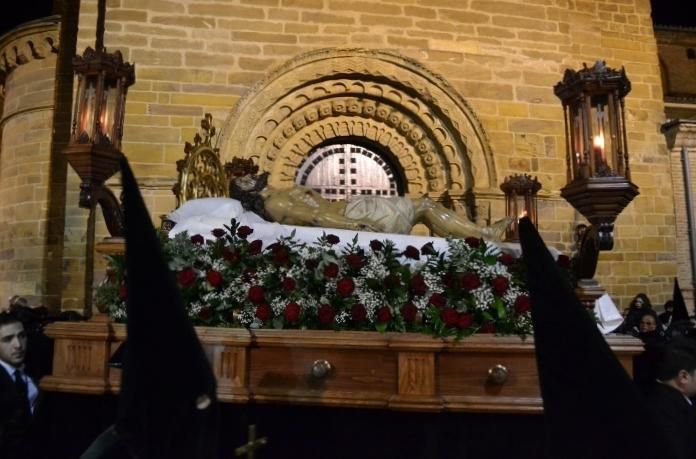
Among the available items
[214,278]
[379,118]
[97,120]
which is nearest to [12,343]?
[214,278]

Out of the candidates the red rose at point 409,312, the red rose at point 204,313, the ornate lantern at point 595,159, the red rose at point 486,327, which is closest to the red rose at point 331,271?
the red rose at point 409,312

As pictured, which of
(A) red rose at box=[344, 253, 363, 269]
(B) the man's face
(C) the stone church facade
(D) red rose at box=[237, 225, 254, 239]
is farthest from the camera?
(C) the stone church facade

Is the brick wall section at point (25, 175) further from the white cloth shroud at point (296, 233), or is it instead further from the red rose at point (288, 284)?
the red rose at point (288, 284)

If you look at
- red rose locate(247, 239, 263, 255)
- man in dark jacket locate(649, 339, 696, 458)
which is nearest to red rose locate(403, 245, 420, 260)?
red rose locate(247, 239, 263, 255)

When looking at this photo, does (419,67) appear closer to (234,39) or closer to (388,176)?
(388,176)

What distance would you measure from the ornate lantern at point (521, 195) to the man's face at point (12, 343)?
5866 millimetres

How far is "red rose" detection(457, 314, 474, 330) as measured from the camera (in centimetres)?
296

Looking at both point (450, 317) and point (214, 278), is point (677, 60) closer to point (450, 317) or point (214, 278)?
point (450, 317)

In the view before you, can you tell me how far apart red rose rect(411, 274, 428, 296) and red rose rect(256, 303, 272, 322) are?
0.77 m

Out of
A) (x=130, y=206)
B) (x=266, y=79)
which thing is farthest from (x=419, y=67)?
(x=130, y=206)

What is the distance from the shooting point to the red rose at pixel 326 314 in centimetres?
299

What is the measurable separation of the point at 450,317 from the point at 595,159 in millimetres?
1390

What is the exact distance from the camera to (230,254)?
10.9 ft

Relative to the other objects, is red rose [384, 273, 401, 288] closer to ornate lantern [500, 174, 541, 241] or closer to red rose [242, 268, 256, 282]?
red rose [242, 268, 256, 282]
